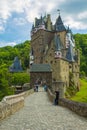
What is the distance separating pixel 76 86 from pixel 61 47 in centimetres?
1355

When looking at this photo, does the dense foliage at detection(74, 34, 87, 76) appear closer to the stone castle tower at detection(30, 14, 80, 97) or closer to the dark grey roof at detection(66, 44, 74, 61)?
the stone castle tower at detection(30, 14, 80, 97)

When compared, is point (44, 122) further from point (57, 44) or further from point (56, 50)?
point (57, 44)

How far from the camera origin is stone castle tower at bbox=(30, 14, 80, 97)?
90312 millimetres

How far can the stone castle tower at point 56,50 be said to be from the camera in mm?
90312

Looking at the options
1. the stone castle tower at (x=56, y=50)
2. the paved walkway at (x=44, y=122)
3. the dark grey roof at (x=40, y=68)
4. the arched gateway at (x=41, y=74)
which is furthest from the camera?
the stone castle tower at (x=56, y=50)

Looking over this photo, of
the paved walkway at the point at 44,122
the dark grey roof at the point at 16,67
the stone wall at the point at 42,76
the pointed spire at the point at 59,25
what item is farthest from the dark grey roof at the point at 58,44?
the paved walkway at the point at 44,122

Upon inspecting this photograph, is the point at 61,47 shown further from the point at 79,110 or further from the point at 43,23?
the point at 79,110

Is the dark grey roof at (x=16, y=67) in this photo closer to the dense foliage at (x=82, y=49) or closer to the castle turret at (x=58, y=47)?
the castle turret at (x=58, y=47)

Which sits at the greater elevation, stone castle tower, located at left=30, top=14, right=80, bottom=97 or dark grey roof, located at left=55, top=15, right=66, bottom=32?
dark grey roof, located at left=55, top=15, right=66, bottom=32

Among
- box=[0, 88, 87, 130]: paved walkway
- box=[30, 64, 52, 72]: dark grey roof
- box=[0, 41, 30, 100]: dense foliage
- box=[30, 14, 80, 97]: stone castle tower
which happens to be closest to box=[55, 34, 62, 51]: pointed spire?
box=[30, 14, 80, 97]: stone castle tower

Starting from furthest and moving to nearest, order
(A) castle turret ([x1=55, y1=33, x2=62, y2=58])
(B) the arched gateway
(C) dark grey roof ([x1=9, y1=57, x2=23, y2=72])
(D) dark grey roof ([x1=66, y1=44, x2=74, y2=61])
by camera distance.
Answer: (C) dark grey roof ([x1=9, y1=57, x2=23, y2=72]), (D) dark grey roof ([x1=66, y1=44, x2=74, y2=61]), (A) castle turret ([x1=55, y1=33, x2=62, y2=58]), (B) the arched gateway

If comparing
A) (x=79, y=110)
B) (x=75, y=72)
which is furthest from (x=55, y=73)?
(x=79, y=110)

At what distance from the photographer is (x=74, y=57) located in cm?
9831

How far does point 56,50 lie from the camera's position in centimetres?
9369
